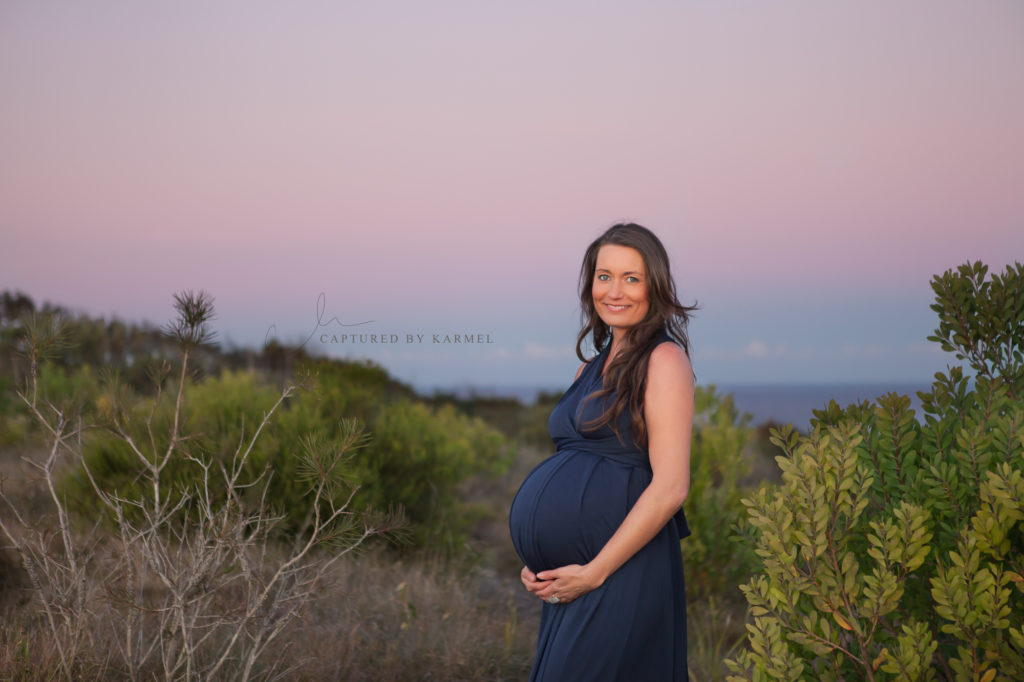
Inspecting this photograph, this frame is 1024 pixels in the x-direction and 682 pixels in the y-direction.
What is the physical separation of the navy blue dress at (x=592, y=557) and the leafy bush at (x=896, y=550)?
299 millimetres

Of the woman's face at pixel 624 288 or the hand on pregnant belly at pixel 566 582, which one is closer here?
the hand on pregnant belly at pixel 566 582

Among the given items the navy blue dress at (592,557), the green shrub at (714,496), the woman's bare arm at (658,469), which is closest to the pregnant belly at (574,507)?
the navy blue dress at (592,557)

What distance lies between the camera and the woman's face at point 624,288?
2861 mm

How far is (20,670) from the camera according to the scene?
360cm

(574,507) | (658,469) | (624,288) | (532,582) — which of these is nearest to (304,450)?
(532,582)

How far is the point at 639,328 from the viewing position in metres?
2.83

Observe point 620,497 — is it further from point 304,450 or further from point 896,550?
point 304,450

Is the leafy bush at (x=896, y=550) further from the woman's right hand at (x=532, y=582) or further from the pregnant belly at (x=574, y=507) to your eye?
the woman's right hand at (x=532, y=582)

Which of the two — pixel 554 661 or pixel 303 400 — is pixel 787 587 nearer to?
pixel 554 661

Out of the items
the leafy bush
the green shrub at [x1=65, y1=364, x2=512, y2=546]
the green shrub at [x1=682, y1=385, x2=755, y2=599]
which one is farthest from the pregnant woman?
the green shrub at [x1=682, y1=385, x2=755, y2=599]

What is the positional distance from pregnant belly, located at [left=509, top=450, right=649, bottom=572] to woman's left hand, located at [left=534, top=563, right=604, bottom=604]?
84 millimetres

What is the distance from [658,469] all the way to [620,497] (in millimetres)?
240

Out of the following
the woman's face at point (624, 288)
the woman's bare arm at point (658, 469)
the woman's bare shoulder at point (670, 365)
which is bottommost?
the woman's bare arm at point (658, 469)

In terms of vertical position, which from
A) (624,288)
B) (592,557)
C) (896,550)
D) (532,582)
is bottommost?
(532,582)
